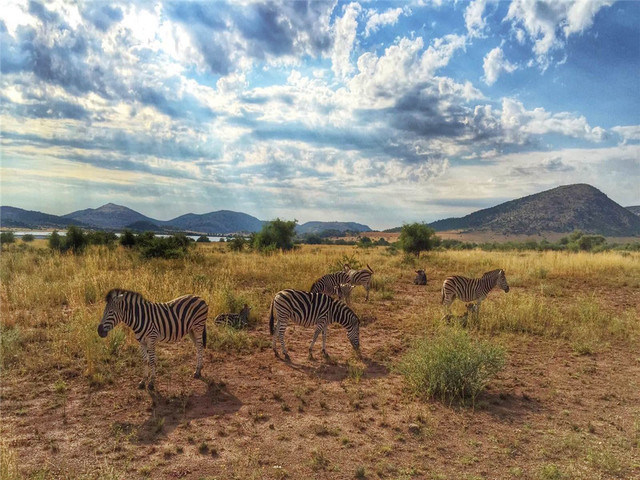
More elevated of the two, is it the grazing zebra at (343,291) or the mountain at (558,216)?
the mountain at (558,216)

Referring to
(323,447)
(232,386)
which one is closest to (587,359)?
(323,447)

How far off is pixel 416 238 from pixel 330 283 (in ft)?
54.5

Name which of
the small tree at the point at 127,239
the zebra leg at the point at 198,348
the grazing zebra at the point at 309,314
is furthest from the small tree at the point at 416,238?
the zebra leg at the point at 198,348

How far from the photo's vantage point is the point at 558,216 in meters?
105

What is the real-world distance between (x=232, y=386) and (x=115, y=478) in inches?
116

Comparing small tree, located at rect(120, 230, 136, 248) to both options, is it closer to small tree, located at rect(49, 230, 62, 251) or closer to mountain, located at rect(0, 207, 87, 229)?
small tree, located at rect(49, 230, 62, 251)

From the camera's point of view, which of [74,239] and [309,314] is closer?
[309,314]

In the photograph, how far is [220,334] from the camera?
30.2 feet

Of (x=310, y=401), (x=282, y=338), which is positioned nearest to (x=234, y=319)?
(x=282, y=338)

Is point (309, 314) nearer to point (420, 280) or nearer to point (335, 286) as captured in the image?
point (335, 286)

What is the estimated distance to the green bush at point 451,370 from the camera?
6.50 meters

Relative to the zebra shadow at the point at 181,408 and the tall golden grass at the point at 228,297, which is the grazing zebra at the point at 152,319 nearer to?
the zebra shadow at the point at 181,408

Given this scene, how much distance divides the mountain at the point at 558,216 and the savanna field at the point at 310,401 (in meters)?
99.2

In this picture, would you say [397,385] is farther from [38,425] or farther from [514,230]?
[514,230]
